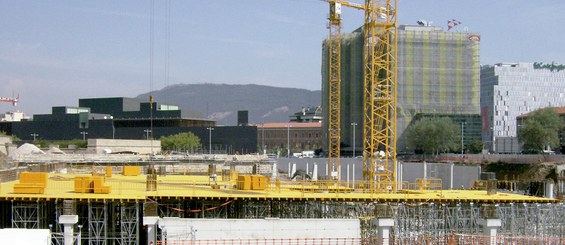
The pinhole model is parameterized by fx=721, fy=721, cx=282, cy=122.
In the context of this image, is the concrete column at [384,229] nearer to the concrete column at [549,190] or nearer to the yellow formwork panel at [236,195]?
the yellow formwork panel at [236,195]

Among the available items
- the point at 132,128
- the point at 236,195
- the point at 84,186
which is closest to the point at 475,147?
the point at 132,128

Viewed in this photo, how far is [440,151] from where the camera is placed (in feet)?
411

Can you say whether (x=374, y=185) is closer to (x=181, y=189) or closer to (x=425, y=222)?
(x=425, y=222)

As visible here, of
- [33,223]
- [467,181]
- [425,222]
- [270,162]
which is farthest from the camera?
[270,162]

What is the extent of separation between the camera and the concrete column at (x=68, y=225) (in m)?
36.2

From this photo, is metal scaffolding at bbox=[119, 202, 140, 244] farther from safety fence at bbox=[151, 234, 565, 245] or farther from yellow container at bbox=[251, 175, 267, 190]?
yellow container at bbox=[251, 175, 267, 190]

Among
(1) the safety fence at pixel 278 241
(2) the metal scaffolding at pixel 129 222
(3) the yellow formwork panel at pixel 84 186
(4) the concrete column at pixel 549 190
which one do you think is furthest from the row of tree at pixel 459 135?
(3) the yellow formwork panel at pixel 84 186

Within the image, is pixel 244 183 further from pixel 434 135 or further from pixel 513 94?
pixel 513 94

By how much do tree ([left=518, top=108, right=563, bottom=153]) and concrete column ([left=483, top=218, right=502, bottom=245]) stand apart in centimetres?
6820

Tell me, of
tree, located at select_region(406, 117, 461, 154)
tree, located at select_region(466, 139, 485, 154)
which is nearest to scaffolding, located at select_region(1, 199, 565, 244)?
tree, located at select_region(406, 117, 461, 154)

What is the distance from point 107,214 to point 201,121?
129099mm

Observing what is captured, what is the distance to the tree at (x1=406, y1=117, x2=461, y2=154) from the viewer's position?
11831 cm

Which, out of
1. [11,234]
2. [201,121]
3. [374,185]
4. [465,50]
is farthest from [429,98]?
[11,234]

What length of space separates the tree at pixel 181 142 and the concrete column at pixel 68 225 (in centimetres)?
9995
